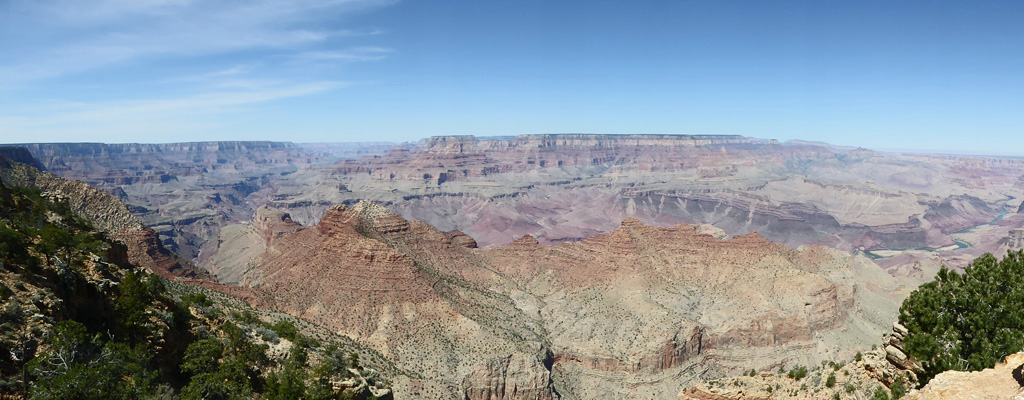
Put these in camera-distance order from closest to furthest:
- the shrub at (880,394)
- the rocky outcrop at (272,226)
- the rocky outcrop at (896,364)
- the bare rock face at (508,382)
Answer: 1. the shrub at (880,394)
2. the rocky outcrop at (896,364)
3. the bare rock face at (508,382)
4. the rocky outcrop at (272,226)

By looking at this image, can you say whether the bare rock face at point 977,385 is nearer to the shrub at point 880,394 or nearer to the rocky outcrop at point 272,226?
the shrub at point 880,394

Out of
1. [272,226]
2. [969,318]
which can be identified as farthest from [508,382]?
[272,226]

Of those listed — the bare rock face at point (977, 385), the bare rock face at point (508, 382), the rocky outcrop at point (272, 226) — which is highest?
the bare rock face at point (977, 385)

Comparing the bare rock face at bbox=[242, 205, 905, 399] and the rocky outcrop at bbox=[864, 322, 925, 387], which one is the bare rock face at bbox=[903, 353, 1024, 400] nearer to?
the rocky outcrop at bbox=[864, 322, 925, 387]

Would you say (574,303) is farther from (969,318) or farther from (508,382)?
(969,318)

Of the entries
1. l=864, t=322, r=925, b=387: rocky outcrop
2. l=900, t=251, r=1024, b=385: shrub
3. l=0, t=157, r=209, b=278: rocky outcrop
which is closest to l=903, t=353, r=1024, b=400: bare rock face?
l=900, t=251, r=1024, b=385: shrub

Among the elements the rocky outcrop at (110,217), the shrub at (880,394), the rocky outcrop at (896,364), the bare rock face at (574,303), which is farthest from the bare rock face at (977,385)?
the rocky outcrop at (110,217)

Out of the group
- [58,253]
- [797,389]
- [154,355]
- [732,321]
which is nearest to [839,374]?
[797,389]
